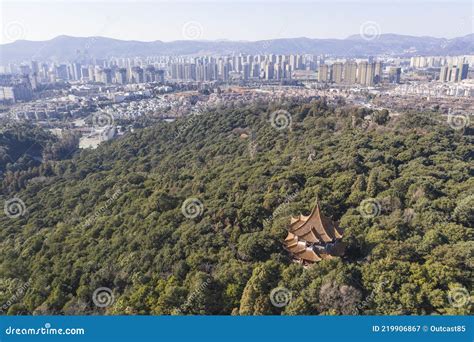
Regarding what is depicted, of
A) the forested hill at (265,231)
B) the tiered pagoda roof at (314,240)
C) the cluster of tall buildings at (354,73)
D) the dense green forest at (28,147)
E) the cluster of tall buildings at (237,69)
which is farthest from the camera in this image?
the cluster of tall buildings at (237,69)

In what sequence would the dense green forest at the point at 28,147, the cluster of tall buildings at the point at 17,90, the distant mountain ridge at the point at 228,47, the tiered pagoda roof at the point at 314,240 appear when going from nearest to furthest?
the tiered pagoda roof at the point at 314,240 → the dense green forest at the point at 28,147 → the cluster of tall buildings at the point at 17,90 → the distant mountain ridge at the point at 228,47

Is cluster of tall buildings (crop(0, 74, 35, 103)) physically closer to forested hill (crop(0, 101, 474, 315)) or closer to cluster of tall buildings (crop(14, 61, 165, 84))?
cluster of tall buildings (crop(14, 61, 165, 84))

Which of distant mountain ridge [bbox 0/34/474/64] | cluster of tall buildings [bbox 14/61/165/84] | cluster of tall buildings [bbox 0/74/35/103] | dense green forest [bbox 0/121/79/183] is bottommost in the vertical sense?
dense green forest [bbox 0/121/79/183]

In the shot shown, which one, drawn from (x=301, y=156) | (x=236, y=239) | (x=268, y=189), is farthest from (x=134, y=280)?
(x=301, y=156)

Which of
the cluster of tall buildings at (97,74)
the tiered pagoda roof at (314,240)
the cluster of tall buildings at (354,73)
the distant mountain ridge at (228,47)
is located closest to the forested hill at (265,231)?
the tiered pagoda roof at (314,240)

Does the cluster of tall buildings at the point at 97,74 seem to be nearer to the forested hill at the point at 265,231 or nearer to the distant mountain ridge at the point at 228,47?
the distant mountain ridge at the point at 228,47

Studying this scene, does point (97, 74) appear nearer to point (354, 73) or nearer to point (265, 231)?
point (354, 73)

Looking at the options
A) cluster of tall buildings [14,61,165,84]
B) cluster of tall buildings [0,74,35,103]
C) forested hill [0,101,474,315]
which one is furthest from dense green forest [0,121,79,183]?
cluster of tall buildings [14,61,165,84]

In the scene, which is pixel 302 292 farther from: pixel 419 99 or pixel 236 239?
pixel 419 99
